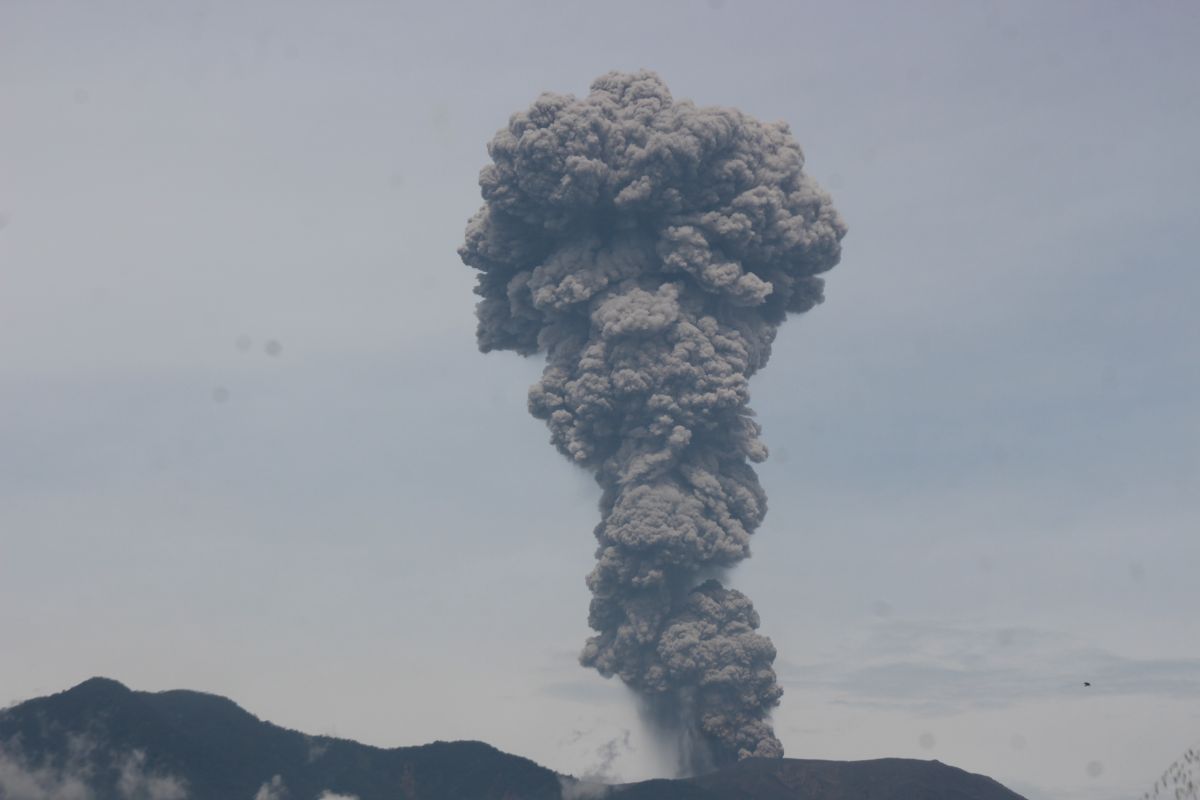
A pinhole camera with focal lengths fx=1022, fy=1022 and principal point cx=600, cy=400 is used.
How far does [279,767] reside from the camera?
72938 mm

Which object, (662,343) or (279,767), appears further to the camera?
(279,767)

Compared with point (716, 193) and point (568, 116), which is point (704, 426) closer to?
point (716, 193)

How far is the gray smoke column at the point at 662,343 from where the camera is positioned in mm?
62094

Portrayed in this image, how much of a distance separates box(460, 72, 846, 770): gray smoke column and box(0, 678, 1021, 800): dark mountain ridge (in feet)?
26.5

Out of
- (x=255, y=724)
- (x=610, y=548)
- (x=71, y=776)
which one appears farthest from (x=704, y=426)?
(x=71, y=776)

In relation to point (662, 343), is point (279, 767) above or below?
below

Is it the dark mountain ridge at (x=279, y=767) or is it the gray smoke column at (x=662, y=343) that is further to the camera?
the dark mountain ridge at (x=279, y=767)

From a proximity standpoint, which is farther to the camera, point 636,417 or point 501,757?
point 501,757

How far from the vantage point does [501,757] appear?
257ft

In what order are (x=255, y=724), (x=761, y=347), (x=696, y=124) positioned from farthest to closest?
1. (x=255, y=724)
2. (x=761, y=347)
3. (x=696, y=124)

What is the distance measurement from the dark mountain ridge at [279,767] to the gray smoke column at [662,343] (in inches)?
318

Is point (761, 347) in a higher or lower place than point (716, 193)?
lower

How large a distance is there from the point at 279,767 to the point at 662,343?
4097 centimetres

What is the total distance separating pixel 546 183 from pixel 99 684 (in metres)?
47.8
